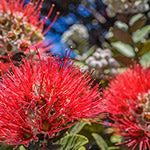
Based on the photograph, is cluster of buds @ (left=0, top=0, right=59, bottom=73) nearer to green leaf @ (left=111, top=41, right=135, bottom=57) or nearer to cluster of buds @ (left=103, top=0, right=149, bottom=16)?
green leaf @ (left=111, top=41, right=135, bottom=57)

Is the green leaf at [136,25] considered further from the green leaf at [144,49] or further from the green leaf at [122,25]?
the green leaf at [144,49]

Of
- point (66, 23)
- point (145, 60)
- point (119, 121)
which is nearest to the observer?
point (119, 121)

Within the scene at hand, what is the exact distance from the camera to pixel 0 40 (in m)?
0.91

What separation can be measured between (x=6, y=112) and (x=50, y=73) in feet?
0.53

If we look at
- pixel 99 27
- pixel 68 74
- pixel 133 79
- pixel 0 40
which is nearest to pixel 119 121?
pixel 133 79

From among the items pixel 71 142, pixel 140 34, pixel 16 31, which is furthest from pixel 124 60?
pixel 71 142

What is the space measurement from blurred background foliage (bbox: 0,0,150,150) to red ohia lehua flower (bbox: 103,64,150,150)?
6cm

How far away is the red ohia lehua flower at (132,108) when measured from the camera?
2.54 ft

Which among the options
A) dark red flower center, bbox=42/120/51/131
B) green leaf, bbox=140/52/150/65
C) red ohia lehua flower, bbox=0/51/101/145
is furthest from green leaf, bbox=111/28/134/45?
dark red flower center, bbox=42/120/51/131

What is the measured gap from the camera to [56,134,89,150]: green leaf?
62cm

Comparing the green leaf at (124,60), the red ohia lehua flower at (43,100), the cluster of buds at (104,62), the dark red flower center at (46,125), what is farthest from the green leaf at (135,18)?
the dark red flower center at (46,125)

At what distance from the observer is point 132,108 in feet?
2.65

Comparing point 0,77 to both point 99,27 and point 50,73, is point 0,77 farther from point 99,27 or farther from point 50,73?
point 99,27

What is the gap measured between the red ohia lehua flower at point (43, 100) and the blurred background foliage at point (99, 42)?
0.14 feet
